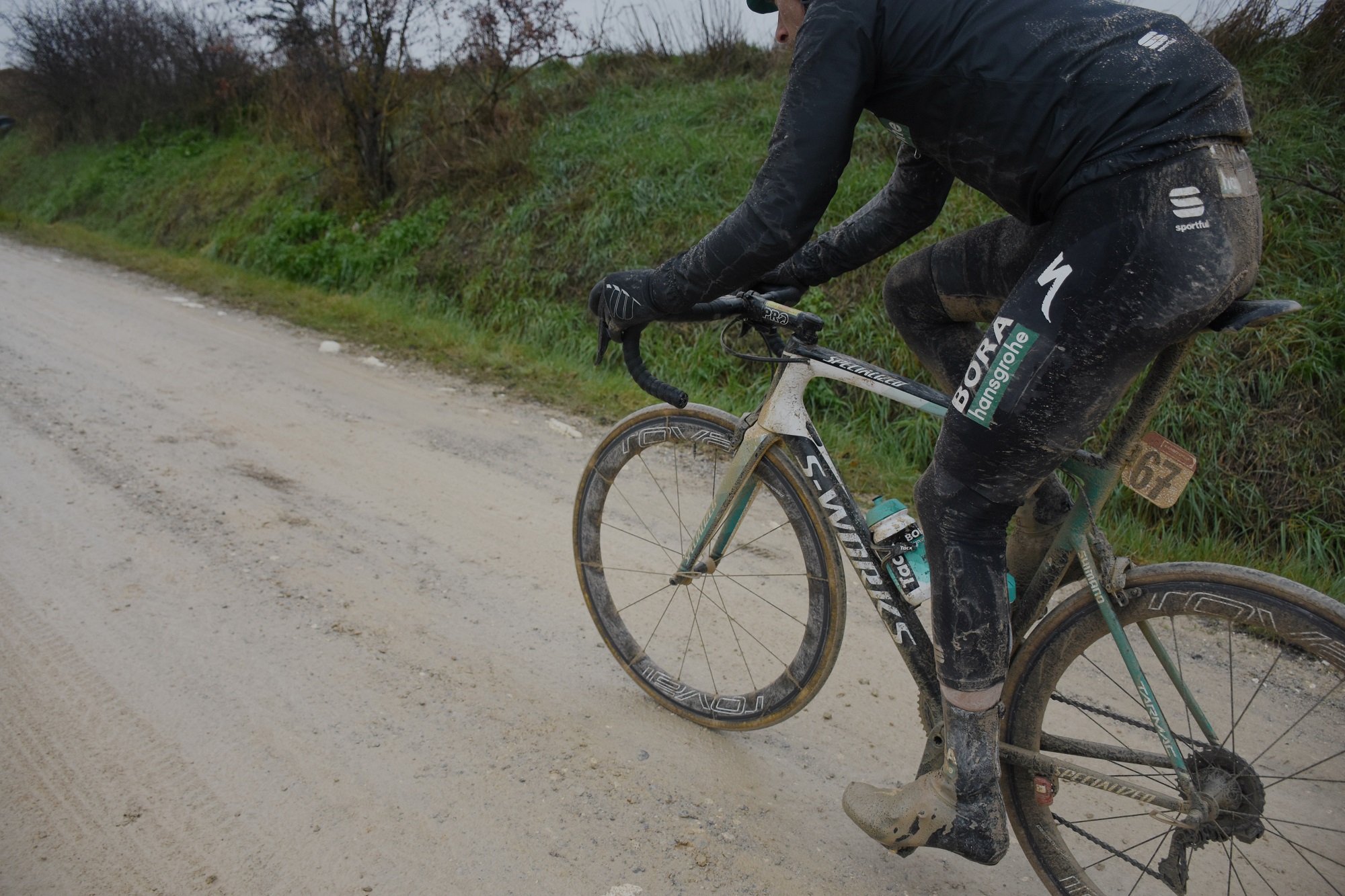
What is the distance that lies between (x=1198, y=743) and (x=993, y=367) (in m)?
1.01

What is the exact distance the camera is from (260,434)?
4824 millimetres

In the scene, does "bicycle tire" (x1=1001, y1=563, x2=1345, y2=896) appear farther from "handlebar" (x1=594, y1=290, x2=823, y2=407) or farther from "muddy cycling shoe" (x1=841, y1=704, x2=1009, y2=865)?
"handlebar" (x1=594, y1=290, x2=823, y2=407)

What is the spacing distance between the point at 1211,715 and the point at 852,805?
135cm

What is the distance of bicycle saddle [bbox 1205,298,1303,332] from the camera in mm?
1568

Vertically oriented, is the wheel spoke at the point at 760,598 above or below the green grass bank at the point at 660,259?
below

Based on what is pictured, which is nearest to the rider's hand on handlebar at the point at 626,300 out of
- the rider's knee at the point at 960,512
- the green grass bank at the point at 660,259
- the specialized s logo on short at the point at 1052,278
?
the rider's knee at the point at 960,512

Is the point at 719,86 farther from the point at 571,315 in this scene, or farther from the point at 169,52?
the point at 169,52

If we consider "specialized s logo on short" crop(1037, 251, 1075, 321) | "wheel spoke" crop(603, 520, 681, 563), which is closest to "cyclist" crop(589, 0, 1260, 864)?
"specialized s logo on short" crop(1037, 251, 1075, 321)

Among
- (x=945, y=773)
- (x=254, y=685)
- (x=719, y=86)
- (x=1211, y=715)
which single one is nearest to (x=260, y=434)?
(x=254, y=685)

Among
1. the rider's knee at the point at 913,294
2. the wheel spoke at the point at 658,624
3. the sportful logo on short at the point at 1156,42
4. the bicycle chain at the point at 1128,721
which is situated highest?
the sportful logo on short at the point at 1156,42

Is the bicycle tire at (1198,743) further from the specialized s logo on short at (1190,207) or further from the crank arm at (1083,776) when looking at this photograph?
the specialized s logo on short at (1190,207)

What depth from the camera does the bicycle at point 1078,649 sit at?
187 cm

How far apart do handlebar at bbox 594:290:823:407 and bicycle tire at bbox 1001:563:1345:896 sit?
947mm

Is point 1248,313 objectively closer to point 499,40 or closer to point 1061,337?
point 1061,337
